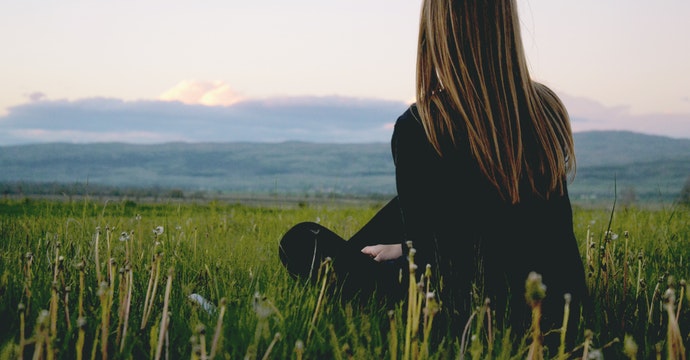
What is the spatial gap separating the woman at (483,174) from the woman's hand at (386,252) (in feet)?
1.63

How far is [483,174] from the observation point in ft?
9.54

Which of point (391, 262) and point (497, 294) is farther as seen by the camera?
point (391, 262)

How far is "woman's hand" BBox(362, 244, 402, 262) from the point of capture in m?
3.50

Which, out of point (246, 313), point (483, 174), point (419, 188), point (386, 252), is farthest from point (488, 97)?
point (246, 313)

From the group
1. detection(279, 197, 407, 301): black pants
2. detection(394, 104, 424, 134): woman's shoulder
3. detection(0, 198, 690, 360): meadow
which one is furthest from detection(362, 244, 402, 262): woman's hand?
detection(394, 104, 424, 134): woman's shoulder

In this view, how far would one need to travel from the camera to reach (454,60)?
2988 millimetres

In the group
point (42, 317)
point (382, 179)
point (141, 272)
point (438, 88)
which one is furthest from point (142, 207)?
point (382, 179)

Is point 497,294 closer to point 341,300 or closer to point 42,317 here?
point 341,300

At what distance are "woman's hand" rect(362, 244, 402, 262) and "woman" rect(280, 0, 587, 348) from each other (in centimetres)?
50

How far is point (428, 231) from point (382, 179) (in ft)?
561

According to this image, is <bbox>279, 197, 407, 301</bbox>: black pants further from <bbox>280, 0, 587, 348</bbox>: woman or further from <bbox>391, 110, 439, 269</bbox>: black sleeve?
<bbox>280, 0, 587, 348</bbox>: woman

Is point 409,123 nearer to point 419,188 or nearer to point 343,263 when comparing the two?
point 419,188

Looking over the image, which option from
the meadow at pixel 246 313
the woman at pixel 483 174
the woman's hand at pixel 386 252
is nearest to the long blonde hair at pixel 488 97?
the woman at pixel 483 174

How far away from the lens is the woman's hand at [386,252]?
138 inches
